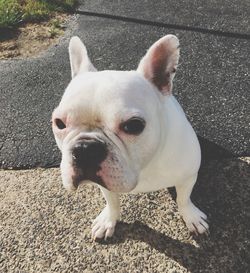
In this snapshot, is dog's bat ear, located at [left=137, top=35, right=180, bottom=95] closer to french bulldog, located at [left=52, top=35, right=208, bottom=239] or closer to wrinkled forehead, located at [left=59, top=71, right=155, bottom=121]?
french bulldog, located at [left=52, top=35, right=208, bottom=239]

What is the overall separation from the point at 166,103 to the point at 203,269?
3.31 feet

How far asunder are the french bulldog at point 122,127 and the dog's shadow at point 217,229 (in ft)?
1.82

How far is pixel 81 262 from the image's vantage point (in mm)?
2826

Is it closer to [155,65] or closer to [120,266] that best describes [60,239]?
[120,266]

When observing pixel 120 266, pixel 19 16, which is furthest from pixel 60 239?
pixel 19 16

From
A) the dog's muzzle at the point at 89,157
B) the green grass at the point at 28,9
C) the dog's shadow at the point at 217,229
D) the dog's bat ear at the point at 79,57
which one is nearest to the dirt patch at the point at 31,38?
the green grass at the point at 28,9

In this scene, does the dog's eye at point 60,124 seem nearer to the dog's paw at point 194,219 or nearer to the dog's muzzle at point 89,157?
the dog's muzzle at point 89,157

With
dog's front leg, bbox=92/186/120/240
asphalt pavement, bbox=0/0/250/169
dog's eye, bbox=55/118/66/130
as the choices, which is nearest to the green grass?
asphalt pavement, bbox=0/0/250/169

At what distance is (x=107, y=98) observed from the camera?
2141mm

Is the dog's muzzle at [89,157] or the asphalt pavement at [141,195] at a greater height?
the dog's muzzle at [89,157]

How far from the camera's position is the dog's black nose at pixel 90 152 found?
2113 millimetres

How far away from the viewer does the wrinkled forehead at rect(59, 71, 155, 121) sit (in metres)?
2.12

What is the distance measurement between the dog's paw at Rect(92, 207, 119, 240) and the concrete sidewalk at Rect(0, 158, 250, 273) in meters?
0.05

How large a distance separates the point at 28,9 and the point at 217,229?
3.80 metres
